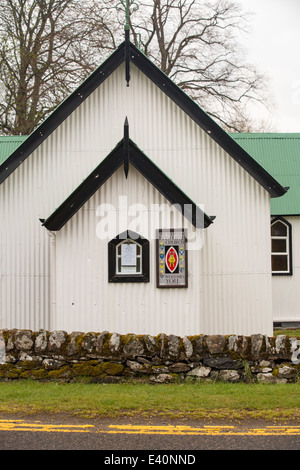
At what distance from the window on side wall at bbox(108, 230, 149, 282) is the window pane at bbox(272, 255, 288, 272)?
28.8 ft

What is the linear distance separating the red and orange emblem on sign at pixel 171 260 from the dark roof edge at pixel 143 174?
80cm

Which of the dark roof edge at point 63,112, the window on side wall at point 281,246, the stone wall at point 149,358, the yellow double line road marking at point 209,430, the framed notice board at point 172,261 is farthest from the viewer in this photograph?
the window on side wall at point 281,246

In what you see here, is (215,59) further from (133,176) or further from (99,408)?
(99,408)

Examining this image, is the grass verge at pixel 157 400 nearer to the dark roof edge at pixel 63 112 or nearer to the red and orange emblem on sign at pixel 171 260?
the red and orange emblem on sign at pixel 171 260

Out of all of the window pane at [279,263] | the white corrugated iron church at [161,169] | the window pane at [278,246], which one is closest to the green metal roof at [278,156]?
the window pane at [278,246]


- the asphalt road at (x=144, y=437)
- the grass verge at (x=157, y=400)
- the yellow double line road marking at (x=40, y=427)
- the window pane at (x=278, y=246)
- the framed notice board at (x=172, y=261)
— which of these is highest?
the window pane at (x=278, y=246)

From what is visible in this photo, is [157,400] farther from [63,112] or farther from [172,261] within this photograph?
[63,112]

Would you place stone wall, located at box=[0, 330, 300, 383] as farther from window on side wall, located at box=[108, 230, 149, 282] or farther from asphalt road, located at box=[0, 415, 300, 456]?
window on side wall, located at box=[108, 230, 149, 282]

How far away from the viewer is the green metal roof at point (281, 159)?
2017 cm

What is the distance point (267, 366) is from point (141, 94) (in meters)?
8.32

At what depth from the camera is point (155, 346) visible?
988 cm

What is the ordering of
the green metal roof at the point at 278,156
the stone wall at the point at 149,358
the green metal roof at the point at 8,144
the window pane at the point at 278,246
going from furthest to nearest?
1. the window pane at the point at 278,246
2. the green metal roof at the point at 278,156
3. the green metal roof at the point at 8,144
4. the stone wall at the point at 149,358

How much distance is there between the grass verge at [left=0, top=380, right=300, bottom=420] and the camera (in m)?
7.76

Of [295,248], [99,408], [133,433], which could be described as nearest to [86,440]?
[133,433]
